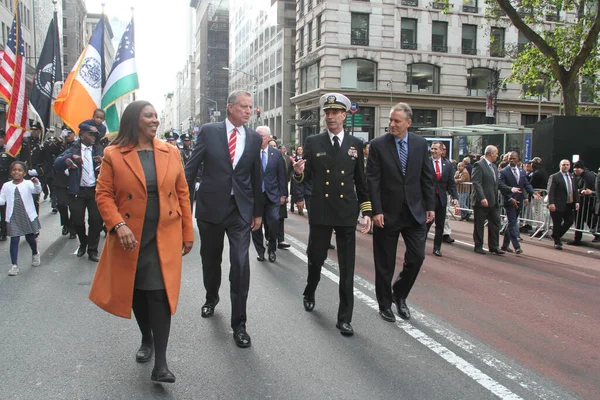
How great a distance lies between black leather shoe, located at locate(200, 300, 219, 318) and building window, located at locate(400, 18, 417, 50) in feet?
126

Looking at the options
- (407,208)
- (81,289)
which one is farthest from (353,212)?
(81,289)

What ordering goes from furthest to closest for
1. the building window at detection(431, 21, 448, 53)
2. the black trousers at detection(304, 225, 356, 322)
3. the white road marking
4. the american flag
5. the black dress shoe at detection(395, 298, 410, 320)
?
the building window at detection(431, 21, 448, 53) < the american flag < the black dress shoe at detection(395, 298, 410, 320) < the black trousers at detection(304, 225, 356, 322) < the white road marking

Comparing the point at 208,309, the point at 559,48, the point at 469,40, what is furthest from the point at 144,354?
the point at 469,40

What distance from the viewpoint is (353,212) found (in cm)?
522

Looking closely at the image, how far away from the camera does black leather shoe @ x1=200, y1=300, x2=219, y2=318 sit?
555 cm

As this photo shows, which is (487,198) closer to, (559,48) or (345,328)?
(345,328)

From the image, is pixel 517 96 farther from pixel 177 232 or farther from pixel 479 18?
pixel 177 232

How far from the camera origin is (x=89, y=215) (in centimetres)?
845

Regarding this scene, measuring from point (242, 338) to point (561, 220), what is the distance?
9389 mm

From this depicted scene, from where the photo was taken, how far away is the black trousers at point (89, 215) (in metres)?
8.41

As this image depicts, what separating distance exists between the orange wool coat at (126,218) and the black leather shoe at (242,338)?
3.35ft

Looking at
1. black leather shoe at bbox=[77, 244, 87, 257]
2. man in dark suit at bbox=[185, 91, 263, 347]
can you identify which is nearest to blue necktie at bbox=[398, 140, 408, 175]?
man in dark suit at bbox=[185, 91, 263, 347]

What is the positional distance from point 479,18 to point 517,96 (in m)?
6.67

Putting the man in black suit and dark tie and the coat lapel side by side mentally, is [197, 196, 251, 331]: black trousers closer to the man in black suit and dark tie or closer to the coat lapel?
the coat lapel
